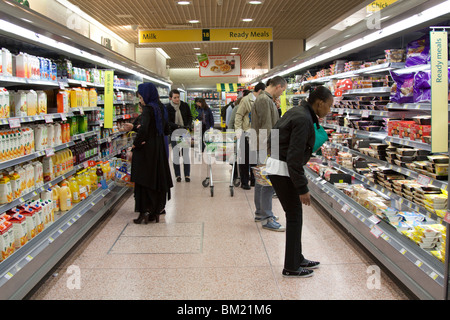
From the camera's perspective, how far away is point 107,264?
12.2ft

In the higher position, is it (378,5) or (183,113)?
(378,5)

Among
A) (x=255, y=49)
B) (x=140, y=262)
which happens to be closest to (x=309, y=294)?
(x=140, y=262)

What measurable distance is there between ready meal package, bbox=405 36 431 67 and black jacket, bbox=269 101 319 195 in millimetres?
1289

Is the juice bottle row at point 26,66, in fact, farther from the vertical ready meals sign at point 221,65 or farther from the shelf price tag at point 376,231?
the vertical ready meals sign at point 221,65

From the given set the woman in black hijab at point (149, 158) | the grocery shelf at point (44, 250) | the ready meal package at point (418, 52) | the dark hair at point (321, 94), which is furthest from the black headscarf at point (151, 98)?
the ready meal package at point (418, 52)

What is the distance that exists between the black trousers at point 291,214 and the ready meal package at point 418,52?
1686 mm

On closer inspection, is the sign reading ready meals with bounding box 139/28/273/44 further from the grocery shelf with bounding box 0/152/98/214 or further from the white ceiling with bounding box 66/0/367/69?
the grocery shelf with bounding box 0/152/98/214

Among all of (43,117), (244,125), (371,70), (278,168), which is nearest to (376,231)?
(278,168)

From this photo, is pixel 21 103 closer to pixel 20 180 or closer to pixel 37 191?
pixel 20 180

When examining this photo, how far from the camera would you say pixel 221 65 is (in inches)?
623

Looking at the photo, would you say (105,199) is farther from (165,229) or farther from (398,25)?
(398,25)

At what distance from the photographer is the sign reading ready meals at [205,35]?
10.8 meters

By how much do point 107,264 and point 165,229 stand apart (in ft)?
3.84

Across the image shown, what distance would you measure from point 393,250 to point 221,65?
13514mm
